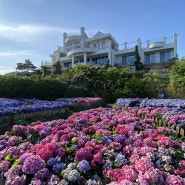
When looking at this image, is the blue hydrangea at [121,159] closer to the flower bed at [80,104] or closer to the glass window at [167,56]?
the flower bed at [80,104]

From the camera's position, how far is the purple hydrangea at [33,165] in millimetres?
2672

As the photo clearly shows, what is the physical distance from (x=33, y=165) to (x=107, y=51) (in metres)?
42.3

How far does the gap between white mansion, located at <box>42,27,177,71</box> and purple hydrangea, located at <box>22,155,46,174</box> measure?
125ft

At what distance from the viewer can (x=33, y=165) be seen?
2.71 m

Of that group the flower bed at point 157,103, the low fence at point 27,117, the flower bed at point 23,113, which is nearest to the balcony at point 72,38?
the flower bed at point 157,103

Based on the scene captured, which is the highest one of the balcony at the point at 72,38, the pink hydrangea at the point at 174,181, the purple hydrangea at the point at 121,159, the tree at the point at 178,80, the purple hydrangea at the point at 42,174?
the balcony at the point at 72,38

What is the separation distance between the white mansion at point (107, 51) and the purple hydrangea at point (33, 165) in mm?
38187

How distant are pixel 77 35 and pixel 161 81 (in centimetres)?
3928

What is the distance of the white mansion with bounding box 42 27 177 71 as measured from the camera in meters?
39.9

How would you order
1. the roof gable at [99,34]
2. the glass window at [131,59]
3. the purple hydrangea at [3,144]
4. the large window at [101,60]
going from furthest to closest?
the roof gable at [99,34]
the large window at [101,60]
the glass window at [131,59]
the purple hydrangea at [3,144]

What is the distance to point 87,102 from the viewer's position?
1119cm

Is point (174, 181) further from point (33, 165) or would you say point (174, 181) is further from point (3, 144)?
point (3, 144)

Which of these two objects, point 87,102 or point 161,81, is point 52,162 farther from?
point 161,81

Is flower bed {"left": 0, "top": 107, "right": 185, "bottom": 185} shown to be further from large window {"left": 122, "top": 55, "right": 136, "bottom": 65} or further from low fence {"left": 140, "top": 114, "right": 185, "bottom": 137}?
large window {"left": 122, "top": 55, "right": 136, "bottom": 65}
